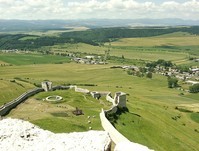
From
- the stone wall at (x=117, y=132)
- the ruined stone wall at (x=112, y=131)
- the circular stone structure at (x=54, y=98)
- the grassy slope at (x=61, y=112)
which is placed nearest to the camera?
the stone wall at (x=117, y=132)

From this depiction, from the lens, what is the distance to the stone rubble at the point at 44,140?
2136 cm

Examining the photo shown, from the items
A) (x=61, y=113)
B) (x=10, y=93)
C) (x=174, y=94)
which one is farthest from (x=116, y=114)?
(x=174, y=94)

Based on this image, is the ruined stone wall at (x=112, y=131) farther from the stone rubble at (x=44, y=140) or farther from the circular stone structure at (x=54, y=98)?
the stone rubble at (x=44, y=140)

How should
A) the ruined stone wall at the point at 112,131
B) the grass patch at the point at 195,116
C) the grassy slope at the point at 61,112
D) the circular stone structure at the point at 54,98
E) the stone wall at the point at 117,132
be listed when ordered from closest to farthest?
the stone wall at the point at 117,132 < the ruined stone wall at the point at 112,131 < the grassy slope at the point at 61,112 < the circular stone structure at the point at 54,98 < the grass patch at the point at 195,116

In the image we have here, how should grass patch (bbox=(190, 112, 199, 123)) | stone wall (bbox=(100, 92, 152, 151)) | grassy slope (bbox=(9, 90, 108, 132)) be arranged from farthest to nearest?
grass patch (bbox=(190, 112, 199, 123))
grassy slope (bbox=(9, 90, 108, 132))
stone wall (bbox=(100, 92, 152, 151))

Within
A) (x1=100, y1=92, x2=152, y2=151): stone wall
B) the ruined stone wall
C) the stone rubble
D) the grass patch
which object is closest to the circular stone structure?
(x1=100, y1=92, x2=152, y2=151): stone wall

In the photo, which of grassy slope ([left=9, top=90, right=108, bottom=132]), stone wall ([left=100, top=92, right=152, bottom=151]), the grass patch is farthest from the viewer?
the grass patch

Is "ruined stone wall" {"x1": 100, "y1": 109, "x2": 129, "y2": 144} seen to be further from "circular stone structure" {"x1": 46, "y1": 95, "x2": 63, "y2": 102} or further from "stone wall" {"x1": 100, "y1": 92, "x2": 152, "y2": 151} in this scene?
"circular stone structure" {"x1": 46, "y1": 95, "x2": 63, "y2": 102}

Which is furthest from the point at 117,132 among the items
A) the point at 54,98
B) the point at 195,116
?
the point at 195,116

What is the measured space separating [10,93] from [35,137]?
70.5 metres

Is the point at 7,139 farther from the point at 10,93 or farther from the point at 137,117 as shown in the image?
the point at 10,93

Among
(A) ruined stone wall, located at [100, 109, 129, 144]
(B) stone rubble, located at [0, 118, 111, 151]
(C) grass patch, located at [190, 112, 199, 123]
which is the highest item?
(B) stone rubble, located at [0, 118, 111, 151]

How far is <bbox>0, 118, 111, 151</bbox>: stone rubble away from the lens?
21.4m

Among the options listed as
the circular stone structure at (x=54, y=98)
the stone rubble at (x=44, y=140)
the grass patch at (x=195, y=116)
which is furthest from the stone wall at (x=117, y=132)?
the grass patch at (x=195, y=116)
